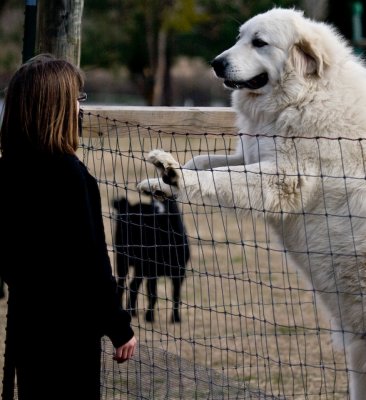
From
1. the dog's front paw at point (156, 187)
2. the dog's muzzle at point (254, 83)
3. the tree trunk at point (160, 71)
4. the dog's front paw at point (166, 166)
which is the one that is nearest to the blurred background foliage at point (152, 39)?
the tree trunk at point (160, 71)

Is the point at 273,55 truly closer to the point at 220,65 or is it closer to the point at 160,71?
the point at 220,65

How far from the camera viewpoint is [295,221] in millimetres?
4512

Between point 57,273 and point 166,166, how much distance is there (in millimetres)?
1109

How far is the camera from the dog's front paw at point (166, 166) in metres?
4.04

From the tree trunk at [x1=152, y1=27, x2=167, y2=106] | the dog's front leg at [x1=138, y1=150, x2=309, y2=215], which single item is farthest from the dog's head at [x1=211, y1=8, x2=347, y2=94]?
the tree trunk at [x1=152, y1=27, x2=167, y2=106]

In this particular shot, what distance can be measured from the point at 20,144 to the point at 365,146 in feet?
6.46

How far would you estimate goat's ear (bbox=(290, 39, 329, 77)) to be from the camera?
460 cm

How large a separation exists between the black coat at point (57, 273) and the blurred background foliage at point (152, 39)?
19927 mm

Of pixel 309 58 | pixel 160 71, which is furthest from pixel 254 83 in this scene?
pixel 160 71

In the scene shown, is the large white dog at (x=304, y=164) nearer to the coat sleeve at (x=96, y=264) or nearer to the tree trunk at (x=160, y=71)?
the coat sleeve at (x=96, y=264)

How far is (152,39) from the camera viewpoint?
26547 mm

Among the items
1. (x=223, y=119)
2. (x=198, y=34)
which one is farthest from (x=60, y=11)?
(x=198, y=34)

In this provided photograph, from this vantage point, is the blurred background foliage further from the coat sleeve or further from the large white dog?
the coat sleeve

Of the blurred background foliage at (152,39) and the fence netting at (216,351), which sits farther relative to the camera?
the blurred background foliage at (152,39)
